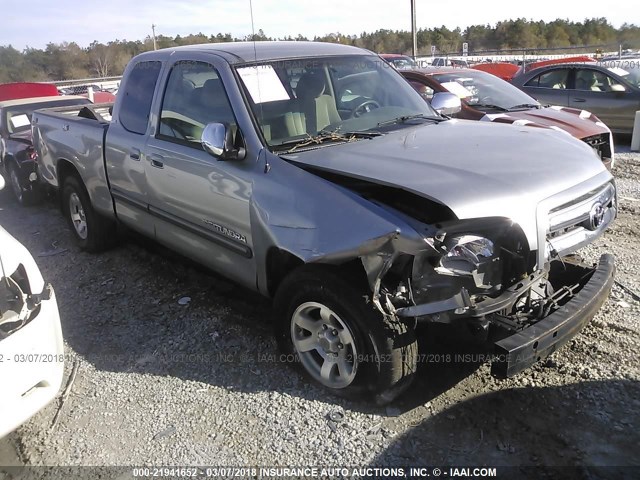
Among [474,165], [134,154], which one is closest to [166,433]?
[474,165]

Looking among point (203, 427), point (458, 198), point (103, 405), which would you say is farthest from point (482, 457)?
point (103, 405)

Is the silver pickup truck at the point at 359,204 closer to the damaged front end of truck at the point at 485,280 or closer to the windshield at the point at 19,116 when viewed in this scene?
the damaged front end of truck at the point at 485,280

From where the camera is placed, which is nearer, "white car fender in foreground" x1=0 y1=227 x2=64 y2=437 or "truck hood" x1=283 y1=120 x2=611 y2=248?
"white car fender in foreground" x1=0 y1=227 x2=64 y2=437

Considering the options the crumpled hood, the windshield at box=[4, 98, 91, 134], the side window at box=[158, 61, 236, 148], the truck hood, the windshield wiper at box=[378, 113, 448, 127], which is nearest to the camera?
the truck hood

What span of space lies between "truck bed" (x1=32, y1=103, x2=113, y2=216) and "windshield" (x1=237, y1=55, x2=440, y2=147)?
6.58 ft

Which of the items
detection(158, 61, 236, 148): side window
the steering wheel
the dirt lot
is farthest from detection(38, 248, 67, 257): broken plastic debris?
the steering wheel

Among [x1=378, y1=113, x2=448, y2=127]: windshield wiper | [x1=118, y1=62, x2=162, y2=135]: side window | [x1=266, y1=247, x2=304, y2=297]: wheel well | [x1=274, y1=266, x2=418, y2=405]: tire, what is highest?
[x1=118, y1=62, x2=162, y2=135]: side window

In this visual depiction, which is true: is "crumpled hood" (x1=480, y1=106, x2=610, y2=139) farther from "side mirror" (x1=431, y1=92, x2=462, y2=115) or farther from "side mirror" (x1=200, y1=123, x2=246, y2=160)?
"side mirror" (x1=200, y1=123, x2=246, y2=160)

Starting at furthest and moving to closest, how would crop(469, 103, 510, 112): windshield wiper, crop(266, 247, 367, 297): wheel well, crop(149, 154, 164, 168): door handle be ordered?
1. crop(469, 103, 510, 112): windshield wiper
2. crop(149, 154, 164, 168): door handle
3. crop(266, 247, 367, 297): wheel well

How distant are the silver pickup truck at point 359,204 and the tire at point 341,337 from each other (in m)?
0.01

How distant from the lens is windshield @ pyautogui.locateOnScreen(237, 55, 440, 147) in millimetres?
3566

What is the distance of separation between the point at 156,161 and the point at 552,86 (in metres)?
9.22

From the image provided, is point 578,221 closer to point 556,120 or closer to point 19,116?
point 556,120

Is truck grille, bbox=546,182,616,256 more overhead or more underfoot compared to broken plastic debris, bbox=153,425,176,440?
more overhead
